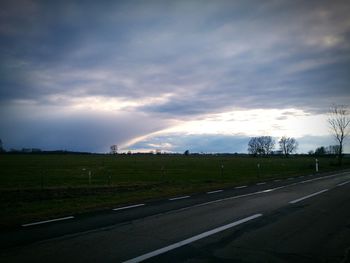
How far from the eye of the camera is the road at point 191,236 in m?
5.70

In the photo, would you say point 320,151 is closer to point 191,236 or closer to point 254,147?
point 254,147

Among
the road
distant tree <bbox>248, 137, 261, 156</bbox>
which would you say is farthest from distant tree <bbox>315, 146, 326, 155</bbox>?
the road

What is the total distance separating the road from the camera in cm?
570

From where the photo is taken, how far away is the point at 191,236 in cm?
702

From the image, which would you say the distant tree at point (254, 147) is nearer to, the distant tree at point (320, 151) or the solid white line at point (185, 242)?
the distant tree at point (320, 151)

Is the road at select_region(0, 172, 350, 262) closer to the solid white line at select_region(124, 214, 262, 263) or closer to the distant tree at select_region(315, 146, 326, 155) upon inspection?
the solid white line at select_region(124, 214, 262, 263)

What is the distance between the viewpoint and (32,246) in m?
6.38

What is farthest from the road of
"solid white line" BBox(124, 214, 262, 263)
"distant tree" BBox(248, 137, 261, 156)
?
"distant tree" BBox(248, 137, 261, 156)

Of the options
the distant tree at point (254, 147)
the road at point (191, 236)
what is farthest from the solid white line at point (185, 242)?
the distant tree at point (254, 147)

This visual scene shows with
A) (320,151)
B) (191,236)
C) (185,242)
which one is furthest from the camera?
(320,151)

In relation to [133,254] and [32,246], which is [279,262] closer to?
[133,254]

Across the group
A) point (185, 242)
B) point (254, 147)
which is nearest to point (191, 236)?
point (185, 242)

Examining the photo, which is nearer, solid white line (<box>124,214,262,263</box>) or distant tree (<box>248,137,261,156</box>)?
solid white line (<box>124,214,262,263</box>)

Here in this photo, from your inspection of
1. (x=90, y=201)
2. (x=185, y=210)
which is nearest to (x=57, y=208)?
(x=90, y=201)
